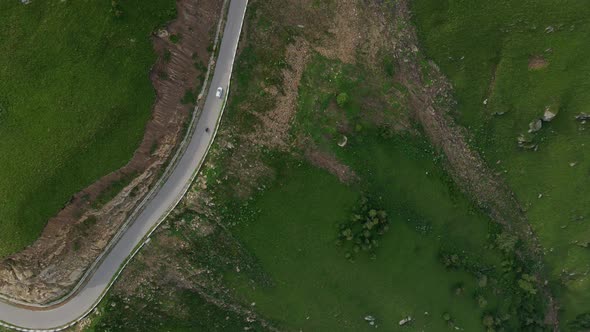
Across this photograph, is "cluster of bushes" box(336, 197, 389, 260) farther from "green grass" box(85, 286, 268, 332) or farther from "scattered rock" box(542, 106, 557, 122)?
"scattered rock" box(542, 106, 557, 122)

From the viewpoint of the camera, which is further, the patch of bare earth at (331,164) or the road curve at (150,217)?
the patch of bare earth at (331,164)

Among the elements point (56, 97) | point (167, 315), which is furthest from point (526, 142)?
point (56, 97)

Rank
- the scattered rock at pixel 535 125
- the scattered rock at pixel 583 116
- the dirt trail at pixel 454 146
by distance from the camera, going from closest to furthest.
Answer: the scattered rock at pixel 583 116 → the scattered rock at pixel 535 125 → the dirt trail at pixel 454 146

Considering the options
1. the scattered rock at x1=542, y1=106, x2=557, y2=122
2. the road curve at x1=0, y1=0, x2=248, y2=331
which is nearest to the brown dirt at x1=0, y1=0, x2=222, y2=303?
the road curve at x1=0, y1=0, x2=248, y2=331

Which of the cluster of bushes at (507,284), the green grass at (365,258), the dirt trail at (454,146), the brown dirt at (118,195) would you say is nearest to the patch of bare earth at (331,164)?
the green grass at (365,258)

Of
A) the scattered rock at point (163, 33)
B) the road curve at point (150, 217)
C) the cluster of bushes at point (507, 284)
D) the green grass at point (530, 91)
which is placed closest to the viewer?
the scattered rock at point (163, 33)

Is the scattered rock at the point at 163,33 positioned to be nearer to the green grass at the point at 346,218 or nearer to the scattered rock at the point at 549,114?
the green grass at the point at 346,218

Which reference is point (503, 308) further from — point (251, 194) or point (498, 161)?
point (251, 194)
